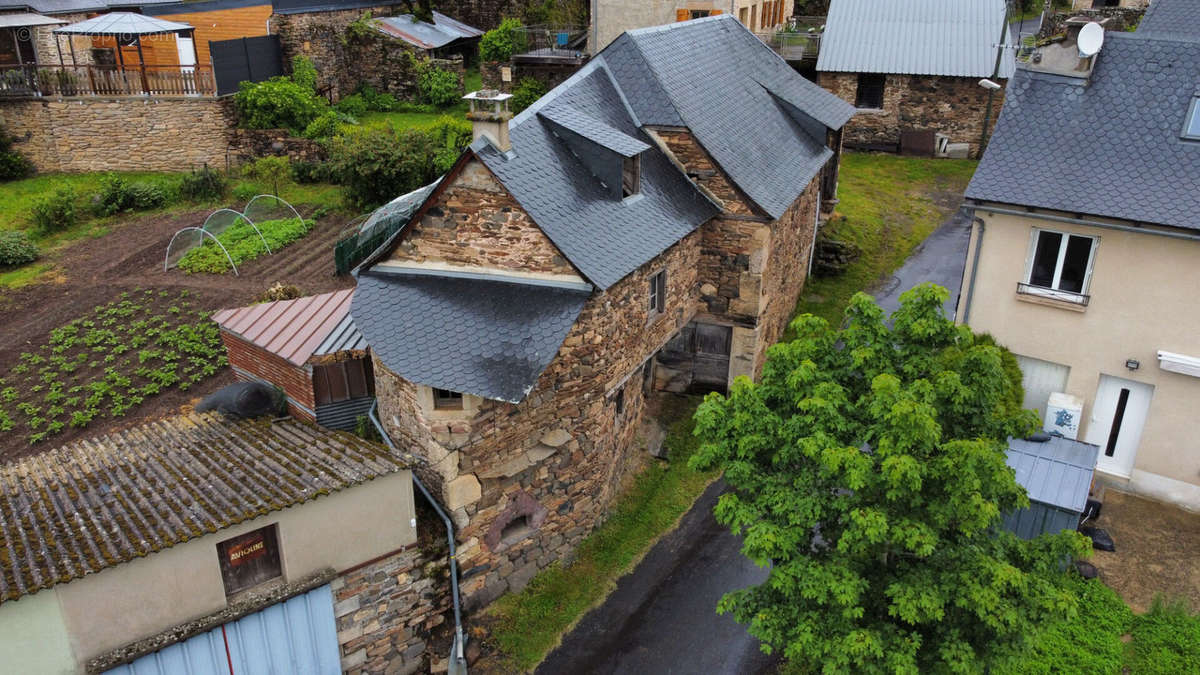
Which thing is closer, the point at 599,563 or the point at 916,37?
the point at 599,563

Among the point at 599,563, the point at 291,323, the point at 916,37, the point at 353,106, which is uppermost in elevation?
the point at 916,37

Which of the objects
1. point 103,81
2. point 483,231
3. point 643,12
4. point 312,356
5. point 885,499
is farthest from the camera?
point 643,12

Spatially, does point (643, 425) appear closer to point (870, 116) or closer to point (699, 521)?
point (699, 521)

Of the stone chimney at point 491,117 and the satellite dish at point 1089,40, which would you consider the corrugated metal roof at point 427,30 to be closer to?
the stone chimney at point 491,117

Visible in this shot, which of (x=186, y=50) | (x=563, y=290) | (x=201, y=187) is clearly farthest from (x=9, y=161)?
(x=563, y=290)

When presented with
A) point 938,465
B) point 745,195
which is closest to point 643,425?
point 745,195

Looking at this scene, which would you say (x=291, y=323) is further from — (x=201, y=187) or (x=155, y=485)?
(x=201, y=187)

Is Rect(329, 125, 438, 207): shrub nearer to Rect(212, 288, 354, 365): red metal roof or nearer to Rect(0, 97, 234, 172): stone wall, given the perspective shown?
Rect(0, 97, 234, 172): stone wall
